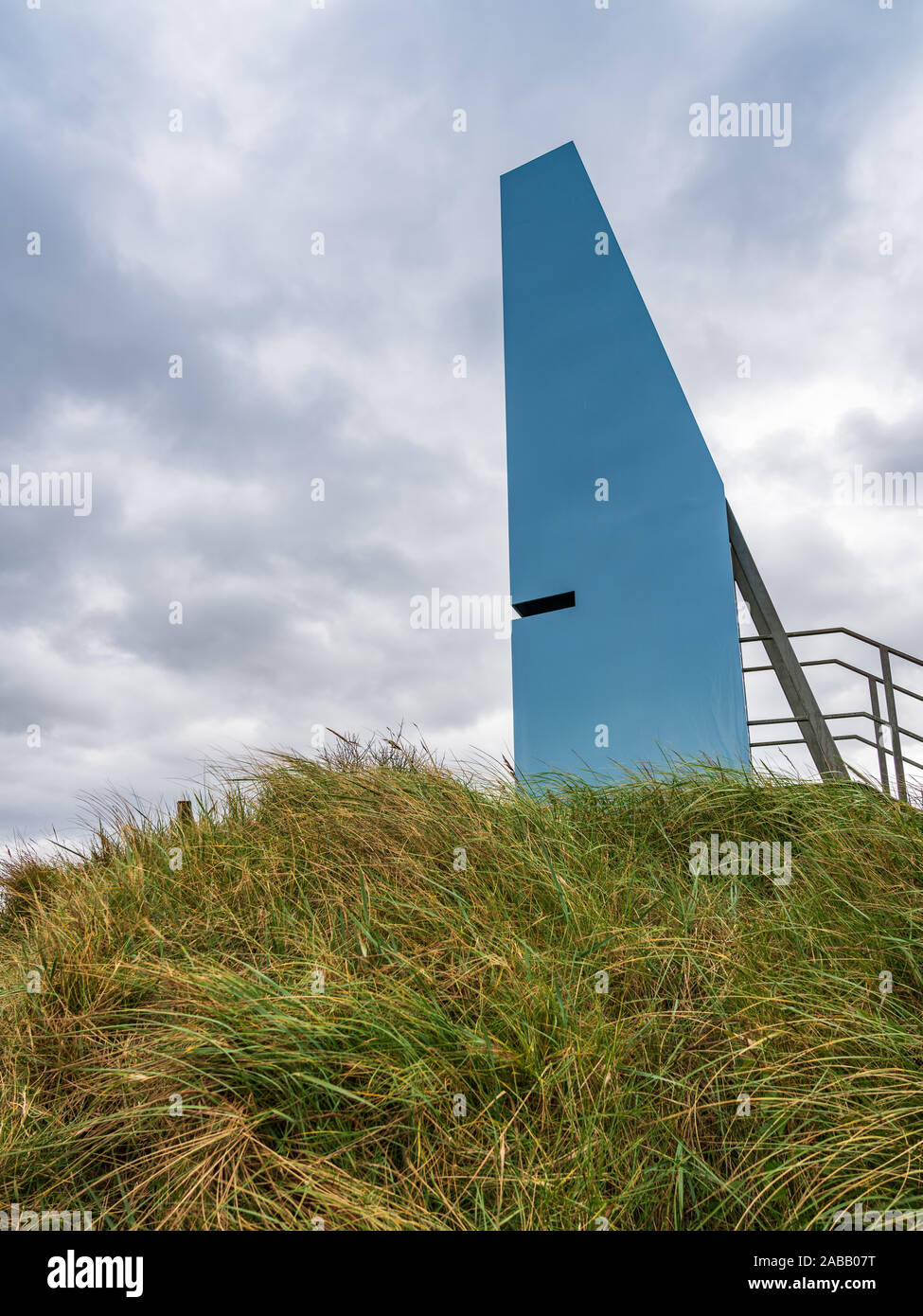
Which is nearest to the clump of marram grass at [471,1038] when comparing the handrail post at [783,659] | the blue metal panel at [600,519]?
the handrail post at [783,659]

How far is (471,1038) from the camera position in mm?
2189

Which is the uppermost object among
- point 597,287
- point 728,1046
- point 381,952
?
point 597,287

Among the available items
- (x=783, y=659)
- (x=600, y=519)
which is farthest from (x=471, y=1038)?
(x=600, y=519)

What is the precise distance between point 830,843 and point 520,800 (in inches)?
56.6

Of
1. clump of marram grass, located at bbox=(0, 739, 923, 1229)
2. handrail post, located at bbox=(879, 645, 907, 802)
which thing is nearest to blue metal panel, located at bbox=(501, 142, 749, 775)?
handrail post, located at bbox=(879, 645, 907, 802)

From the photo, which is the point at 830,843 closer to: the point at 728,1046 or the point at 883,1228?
the point at 728,1046

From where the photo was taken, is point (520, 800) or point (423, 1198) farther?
point (520, 800)

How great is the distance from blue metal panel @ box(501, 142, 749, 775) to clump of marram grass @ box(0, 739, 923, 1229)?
116 inches

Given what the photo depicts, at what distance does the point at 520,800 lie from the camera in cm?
387

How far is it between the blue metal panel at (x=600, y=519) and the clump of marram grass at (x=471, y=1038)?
2952mm

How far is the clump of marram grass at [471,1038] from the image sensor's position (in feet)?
6.44
